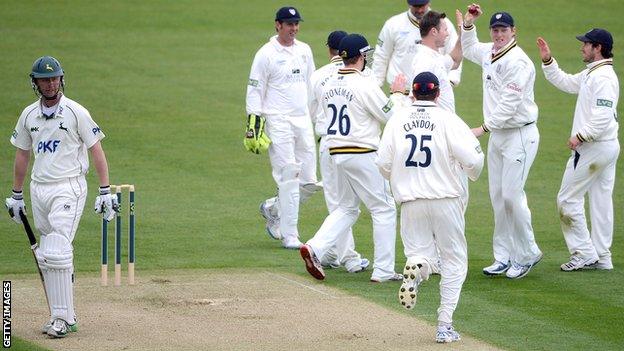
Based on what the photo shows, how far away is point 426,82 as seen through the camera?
10.0 m

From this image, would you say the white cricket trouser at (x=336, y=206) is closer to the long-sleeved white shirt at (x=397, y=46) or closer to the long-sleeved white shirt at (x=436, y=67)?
the long-sleeved white shirt at (x=436, y=67)

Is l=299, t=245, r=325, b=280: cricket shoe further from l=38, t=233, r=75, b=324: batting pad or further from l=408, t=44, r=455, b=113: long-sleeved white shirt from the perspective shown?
l=38, t=233, r=75, b=324: batting pad

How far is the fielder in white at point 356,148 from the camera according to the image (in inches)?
A: 471

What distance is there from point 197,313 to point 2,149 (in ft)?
30.3

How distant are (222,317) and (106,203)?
144cm

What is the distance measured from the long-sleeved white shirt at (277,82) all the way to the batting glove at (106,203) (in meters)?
3.90

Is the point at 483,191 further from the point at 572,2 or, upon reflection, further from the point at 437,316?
the point at 572,2

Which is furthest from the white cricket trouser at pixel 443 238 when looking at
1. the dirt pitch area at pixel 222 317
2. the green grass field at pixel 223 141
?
the green grass field at pixel 223 141

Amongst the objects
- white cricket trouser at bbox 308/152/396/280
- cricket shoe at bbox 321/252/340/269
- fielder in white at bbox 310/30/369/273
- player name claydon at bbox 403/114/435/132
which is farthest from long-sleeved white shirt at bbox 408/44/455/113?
player name claydon at bbox 403/114/435/132

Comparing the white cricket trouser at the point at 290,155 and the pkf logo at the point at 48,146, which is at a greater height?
the pkf logo at the point at 48,146

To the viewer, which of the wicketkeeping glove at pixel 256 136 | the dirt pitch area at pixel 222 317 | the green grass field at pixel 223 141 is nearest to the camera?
the dirt pitch area at pixel 222 317

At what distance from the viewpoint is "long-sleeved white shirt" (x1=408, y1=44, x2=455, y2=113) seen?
40.2 feet

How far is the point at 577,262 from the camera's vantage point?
12820mm

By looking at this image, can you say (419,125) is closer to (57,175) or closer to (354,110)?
(354,110)
